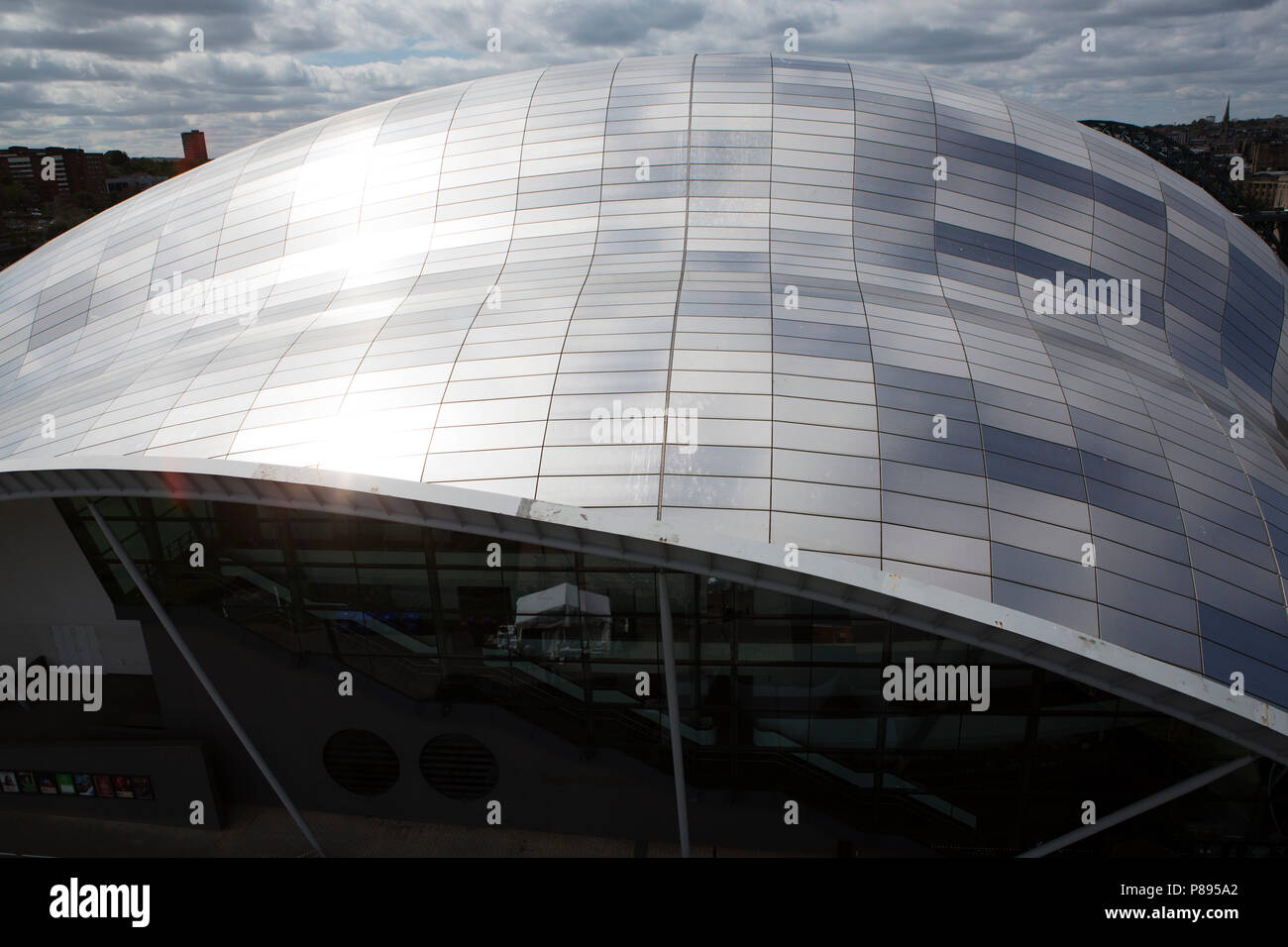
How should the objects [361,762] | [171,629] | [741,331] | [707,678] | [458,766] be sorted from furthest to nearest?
[361,762] → [458,766] → [707,678] → [741,331] → [171,629]

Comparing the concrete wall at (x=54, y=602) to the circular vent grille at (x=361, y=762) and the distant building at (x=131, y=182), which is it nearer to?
the circular vent grille at (x=361, y=762)

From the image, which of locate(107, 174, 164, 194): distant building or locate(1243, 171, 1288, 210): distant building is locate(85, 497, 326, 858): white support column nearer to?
locate(107, 174, 164, 194): distant building

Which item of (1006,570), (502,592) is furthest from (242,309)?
(1006,570)

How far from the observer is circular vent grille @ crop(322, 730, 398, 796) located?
17.9m

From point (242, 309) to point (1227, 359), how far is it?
1025 inches

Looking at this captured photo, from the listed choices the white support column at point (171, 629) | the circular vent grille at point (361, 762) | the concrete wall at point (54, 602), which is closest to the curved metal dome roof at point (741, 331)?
the white support column at point (171, 629)

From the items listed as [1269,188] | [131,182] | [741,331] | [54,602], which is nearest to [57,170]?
[131,182]

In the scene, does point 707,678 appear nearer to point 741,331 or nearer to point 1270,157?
point 741,331

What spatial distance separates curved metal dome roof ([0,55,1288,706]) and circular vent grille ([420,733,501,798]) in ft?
24.7

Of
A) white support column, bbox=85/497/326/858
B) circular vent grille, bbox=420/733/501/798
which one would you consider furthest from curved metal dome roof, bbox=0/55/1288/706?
circular vent grille, bbox=420/733/501/798

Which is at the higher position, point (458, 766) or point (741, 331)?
point (741, 331)

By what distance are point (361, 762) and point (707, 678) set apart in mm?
8672

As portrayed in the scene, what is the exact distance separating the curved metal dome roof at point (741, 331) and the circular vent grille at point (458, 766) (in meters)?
7.52

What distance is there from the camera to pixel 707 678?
51.4ft
